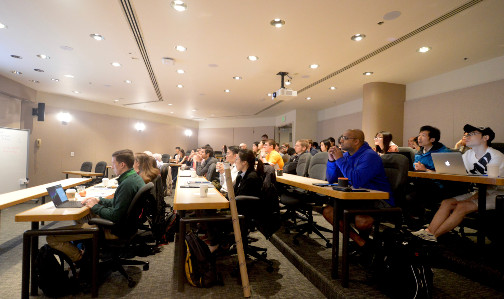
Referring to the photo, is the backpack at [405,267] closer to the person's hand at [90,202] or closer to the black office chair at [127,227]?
the black office chair at [127,227]

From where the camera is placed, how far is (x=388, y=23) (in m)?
4.14

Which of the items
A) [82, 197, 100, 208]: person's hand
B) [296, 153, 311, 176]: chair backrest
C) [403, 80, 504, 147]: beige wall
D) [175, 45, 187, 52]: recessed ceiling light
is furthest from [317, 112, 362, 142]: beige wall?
[82, 197, 100, 208]: person's hand

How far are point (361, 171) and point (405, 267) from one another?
3.30 feet

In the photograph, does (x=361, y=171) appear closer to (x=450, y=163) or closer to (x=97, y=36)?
(x=450, y=163)

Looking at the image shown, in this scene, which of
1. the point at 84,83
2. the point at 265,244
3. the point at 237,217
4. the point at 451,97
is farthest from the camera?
the point at 84,83

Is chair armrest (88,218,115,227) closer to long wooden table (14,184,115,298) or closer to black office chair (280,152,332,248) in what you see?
long wooden table (14,184,115,298)

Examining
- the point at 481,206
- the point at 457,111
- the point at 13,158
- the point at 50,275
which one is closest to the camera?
the point at 50,275

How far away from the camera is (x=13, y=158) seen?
6730 mm

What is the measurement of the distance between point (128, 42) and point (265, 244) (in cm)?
418

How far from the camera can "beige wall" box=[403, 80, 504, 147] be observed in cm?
565

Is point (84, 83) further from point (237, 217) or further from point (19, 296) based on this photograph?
point (237, 217)

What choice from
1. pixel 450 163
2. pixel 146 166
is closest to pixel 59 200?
pixel 146 166

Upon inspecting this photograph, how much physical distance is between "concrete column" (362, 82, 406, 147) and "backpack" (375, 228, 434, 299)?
5800 mm

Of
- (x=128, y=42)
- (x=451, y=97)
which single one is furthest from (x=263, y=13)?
(x=451, y=97)
